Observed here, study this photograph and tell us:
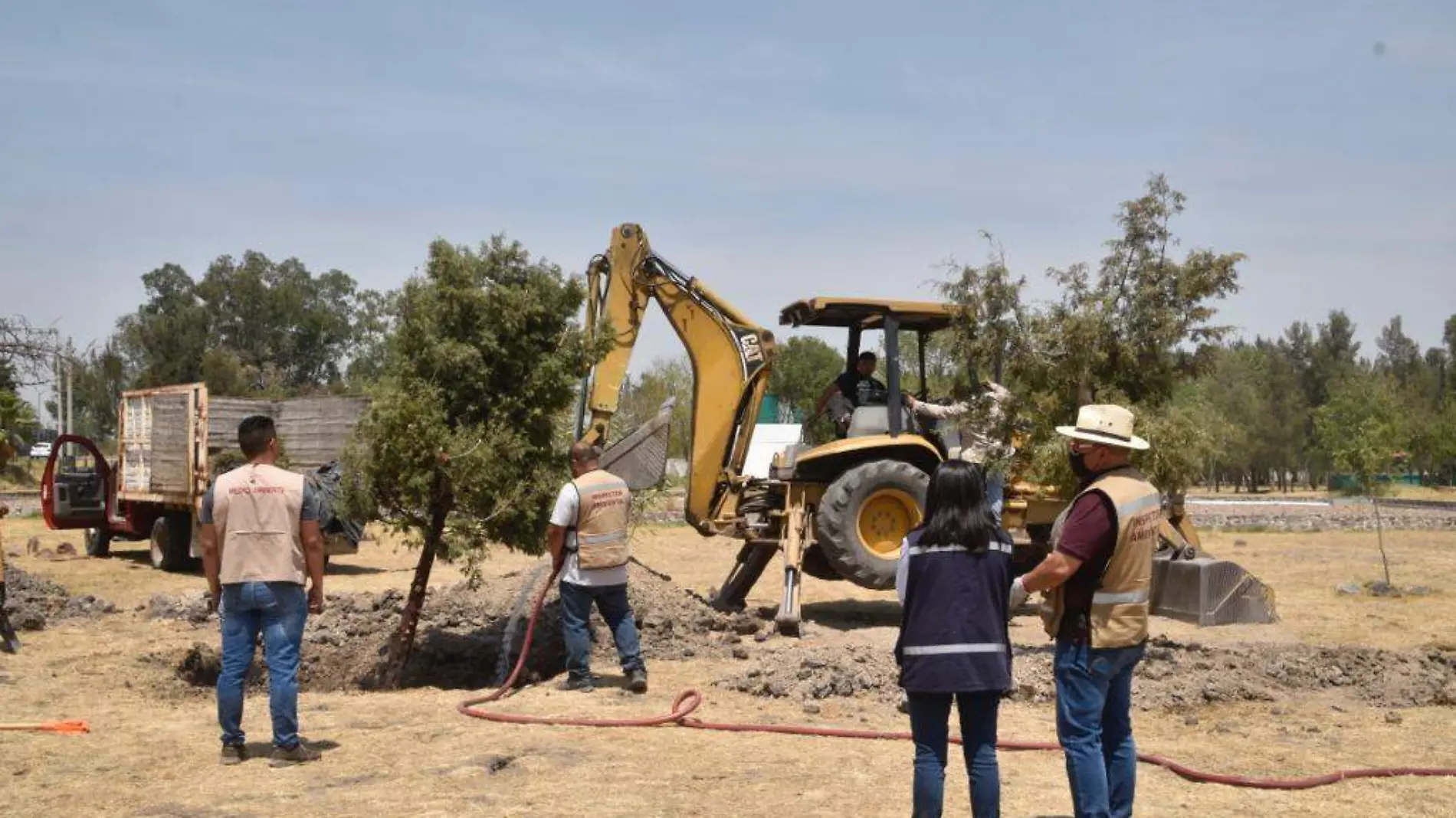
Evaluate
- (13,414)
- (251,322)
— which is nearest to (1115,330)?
(13,414)

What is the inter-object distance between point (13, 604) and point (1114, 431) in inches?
439

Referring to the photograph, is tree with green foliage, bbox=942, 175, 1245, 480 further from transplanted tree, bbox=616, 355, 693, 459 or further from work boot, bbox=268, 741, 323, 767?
transplanted tree, bbox=616, 355, 693, 459

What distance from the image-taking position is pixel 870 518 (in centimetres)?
1299

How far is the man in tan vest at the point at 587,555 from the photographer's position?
Result: 9.17 m

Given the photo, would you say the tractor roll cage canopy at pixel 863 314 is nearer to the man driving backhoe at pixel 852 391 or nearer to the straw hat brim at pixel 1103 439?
the man driving backhoe at pixel 852 391

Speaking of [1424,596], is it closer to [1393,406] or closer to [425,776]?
[425,776]

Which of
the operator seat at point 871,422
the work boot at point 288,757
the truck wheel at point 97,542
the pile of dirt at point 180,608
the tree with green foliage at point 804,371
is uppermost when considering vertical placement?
the tree with green foliage at point 804,371

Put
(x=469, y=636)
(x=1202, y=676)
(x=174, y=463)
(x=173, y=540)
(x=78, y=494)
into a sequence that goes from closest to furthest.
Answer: (x=1202, y=676)
(x=469, y=636)
(x=174, y=463)
(x=173, y=540)
(x=78, y=494)

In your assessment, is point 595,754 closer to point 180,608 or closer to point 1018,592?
point 1018,592

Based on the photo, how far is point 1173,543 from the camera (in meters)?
12.6

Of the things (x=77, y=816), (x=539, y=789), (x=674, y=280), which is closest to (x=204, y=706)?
(x=77, y=816)

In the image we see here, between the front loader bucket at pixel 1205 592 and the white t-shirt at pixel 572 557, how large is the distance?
19.2 ft

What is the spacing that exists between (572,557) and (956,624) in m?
4.66

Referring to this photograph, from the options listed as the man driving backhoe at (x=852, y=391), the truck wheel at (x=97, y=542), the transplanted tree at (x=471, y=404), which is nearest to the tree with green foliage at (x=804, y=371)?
the truck wheel at (x=97, y=542)
